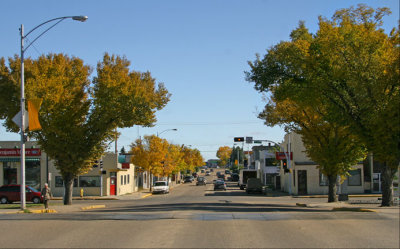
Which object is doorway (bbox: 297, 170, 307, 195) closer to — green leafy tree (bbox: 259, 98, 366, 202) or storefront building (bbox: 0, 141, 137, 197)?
green leafy tree (bbox: 259, 98, 366, 202)

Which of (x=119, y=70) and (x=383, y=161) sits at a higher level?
(x=119, y=70)

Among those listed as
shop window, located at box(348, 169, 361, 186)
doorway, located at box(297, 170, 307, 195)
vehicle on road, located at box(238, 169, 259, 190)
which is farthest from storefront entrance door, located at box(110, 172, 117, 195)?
shop window, located at box(348, 169, 361, 186)

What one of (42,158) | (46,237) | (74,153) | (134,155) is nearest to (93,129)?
(74,153)

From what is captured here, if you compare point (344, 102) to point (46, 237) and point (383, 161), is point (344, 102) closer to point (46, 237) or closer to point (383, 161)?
point (383, 161)

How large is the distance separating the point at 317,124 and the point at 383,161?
930 centimetres

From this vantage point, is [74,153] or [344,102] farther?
[74,153]

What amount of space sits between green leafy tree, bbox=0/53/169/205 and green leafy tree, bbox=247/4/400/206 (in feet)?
33.0

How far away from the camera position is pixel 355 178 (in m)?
48.2

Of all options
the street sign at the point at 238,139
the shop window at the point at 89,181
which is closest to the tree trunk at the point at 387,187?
the street sign at the point at 238,139

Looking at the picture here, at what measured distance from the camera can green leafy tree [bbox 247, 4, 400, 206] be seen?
20047mm

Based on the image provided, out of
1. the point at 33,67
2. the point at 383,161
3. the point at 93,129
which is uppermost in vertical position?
the point at 33,67

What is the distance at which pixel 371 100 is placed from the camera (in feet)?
70.0

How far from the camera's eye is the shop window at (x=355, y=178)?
4809 cm

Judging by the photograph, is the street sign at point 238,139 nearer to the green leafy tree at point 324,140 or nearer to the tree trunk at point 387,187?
the green leafy tree at point 324,140
